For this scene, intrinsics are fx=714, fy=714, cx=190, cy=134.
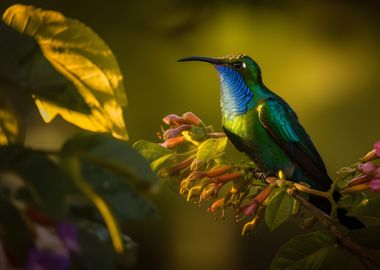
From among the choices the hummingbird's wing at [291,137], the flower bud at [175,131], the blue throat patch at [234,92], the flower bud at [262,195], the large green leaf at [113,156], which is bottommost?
the hummingbird's wing at [291,137]

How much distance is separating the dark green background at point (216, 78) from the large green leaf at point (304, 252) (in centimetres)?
203

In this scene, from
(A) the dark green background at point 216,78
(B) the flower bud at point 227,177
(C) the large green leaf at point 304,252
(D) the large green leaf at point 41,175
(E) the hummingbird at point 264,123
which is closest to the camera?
(D) the large green leaf at point 41,175

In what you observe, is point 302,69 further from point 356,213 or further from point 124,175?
point 124,175

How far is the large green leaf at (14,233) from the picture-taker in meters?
0.35

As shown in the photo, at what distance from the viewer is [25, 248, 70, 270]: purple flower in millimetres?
349

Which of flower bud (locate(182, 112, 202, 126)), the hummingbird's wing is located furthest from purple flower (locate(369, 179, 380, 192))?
the hummingbird's wing

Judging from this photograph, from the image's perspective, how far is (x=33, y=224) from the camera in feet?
1.22

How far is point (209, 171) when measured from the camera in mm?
730

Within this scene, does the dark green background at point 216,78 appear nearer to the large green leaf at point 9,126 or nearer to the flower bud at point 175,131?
the flower bud at point 175,131

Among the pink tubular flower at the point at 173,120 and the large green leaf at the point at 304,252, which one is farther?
the pink tubular flower at the point at 173,120

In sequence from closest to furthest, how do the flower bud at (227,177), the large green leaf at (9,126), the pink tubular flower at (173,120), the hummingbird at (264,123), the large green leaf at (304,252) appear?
the large green leaf at (9,126), the large green leaf at (304,252), the flower bud at (227,177), the pink tubular flower at (173,120), the hummingbird at (264,123)

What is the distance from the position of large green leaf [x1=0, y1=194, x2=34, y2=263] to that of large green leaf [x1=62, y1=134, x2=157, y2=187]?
0.13 feet

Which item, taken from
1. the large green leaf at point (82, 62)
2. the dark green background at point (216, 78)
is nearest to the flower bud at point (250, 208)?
the large green leaf at point (82, 62)

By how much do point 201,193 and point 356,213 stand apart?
0.17 metres
